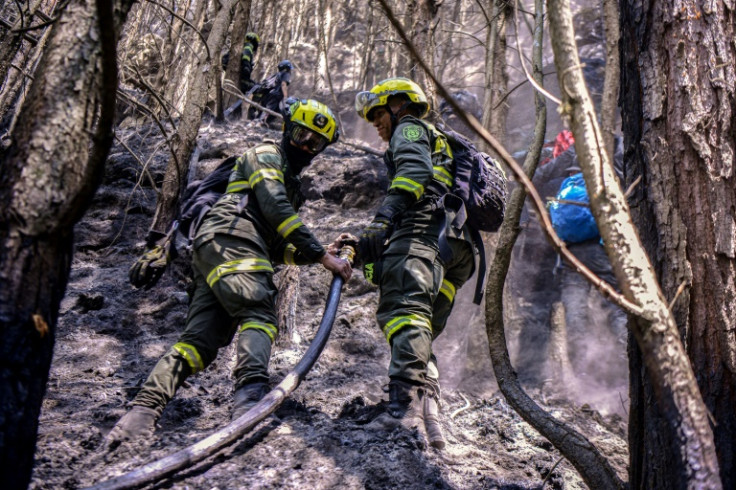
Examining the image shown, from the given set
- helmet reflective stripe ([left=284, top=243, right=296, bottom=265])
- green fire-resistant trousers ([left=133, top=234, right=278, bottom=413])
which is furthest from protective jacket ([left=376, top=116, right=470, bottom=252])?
green fire-resistant trousers ([left=133, top=234, right=278, bottom=413])

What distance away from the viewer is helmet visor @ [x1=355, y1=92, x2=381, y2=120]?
4.17 meters

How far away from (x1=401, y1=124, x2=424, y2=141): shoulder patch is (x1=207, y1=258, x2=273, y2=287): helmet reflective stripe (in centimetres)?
123

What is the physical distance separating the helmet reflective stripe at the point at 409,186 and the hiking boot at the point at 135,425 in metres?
1.88

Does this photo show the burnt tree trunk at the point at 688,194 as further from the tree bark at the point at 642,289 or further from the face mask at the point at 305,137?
the face mask at the point at 305,137

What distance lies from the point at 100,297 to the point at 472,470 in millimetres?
4004

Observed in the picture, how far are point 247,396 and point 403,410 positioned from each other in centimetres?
87

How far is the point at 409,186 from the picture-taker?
11.8 feet

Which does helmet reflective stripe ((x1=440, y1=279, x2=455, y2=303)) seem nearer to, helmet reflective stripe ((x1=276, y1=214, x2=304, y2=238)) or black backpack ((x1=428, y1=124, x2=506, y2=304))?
black backpack ((x1=428, y1=124, x2=506, y2=304))

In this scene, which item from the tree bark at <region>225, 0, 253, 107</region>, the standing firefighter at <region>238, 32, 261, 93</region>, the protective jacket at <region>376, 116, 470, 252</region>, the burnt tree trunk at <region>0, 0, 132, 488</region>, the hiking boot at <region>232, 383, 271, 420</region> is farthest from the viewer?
the standing firefighter at <region>238, 32, 261, 93</region>

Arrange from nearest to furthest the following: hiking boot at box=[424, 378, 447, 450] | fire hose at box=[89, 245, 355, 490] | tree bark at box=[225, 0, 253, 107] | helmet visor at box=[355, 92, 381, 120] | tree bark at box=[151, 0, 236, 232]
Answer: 1. fire hose at box=[89, 245, 355, 490]
2. hiking boot at box=[424, 378, 447, 450]
3. helmet visor at box=[355, 92, 381, 120]
4. tree bark at box=[151, 0, 236, 232]
5. tree bark at box=[225, 0, 253, 107]

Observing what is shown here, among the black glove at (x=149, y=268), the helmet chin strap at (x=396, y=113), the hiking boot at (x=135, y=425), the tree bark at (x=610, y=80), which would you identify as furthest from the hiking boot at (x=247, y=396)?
the tree bark at (x=610, y=80)

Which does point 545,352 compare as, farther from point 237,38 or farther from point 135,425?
point 237,38

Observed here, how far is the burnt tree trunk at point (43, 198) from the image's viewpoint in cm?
150

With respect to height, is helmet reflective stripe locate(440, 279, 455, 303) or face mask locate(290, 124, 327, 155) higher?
face mask locate(290, 124, 327, 155)
